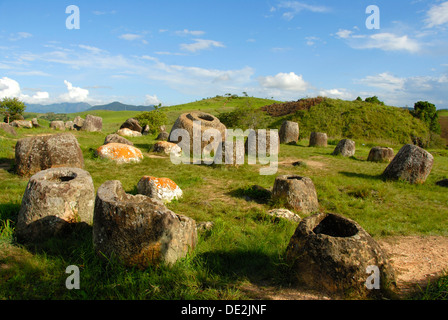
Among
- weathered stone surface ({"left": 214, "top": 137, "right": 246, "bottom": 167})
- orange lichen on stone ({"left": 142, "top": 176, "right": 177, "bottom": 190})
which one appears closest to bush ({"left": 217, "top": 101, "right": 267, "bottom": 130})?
weathered stone surface ({"left": 214, "top": 137, "right": 246, "bottom": 167})

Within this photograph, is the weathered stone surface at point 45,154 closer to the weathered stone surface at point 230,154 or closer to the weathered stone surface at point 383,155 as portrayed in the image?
the weathered stone surface at point 230,154

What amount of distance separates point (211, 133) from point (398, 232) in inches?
424

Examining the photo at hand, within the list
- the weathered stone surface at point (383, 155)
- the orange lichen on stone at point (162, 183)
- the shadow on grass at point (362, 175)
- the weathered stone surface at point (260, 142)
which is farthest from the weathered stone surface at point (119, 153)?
the weathered stone surface at point (383, 155)

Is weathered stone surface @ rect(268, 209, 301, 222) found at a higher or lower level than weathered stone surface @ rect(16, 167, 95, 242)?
lower

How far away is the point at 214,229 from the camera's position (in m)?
5.50

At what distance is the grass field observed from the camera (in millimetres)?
3620

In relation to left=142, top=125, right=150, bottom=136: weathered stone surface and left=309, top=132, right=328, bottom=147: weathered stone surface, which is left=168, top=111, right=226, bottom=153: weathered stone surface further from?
left=142, top=125, right=150, bottom=136: weathered stone surface

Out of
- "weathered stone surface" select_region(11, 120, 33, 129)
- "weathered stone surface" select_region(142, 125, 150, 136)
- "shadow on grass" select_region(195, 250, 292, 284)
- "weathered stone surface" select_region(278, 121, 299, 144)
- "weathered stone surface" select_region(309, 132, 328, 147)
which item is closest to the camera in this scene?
"shadow on grass" select_region(195, 250, 292, 284)

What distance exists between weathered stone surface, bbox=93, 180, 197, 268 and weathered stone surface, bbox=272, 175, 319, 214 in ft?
13.9

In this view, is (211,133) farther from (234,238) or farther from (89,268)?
(89,268)

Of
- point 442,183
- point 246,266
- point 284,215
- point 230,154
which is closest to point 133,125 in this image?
point 230,154

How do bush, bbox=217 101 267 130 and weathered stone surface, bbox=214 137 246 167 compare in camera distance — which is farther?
bush, bbox=217 101 267 130

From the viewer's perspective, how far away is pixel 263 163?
13.6 m

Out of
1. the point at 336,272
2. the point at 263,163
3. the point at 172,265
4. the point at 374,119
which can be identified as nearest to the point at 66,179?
the point at 172,265
